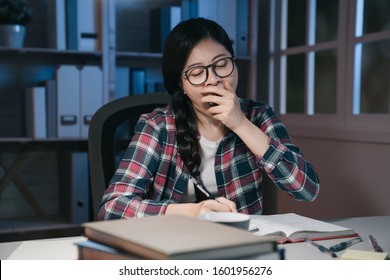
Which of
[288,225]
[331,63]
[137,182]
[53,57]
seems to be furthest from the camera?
[53,57]

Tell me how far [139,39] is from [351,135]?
135cm

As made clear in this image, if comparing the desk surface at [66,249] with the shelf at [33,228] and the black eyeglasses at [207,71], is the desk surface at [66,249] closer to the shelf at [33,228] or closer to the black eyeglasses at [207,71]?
the black eyeglasses at [207,71]

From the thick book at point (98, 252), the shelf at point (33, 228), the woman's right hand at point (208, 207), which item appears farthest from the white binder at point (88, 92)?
the thick book at point (98, 252)

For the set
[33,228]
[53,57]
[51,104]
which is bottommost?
[33,228]

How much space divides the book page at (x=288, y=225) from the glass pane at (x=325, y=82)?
5.09 feet

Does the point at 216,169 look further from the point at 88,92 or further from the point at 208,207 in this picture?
the point at 88,92

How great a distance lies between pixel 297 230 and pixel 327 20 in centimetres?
182

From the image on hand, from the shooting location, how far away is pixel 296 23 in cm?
280

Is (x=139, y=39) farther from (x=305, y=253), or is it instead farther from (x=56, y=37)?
(x=305, y=253)

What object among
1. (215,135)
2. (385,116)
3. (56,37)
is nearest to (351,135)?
(385,116)

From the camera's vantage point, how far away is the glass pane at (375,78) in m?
2.20

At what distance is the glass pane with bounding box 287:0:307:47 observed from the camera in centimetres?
Answer: 274

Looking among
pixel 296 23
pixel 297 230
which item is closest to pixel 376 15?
pixel 296 23
